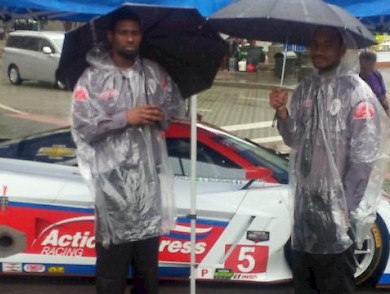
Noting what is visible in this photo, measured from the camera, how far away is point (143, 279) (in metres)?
3.53

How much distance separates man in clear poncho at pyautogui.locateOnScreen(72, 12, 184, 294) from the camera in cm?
328

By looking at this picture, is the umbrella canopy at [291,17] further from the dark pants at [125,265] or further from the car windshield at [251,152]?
the car windshield at [251,152]

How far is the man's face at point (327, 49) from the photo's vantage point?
328 centimetres

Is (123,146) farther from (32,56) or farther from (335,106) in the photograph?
(32,56)

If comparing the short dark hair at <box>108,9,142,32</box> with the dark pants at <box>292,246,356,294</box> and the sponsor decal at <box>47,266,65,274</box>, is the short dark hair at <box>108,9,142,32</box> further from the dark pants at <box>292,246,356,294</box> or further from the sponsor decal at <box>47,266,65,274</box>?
the sponsor decal at <box>47,266,65,274</box>

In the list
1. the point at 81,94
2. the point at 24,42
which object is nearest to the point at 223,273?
the point at 81,94

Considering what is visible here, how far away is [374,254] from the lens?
4.71 meters

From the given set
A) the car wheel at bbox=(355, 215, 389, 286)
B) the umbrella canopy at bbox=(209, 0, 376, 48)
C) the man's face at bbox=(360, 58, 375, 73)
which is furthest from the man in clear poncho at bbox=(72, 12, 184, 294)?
the man's face at bbox=(360, 58, 375, 73)

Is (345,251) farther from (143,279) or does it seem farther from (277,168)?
(277,168)

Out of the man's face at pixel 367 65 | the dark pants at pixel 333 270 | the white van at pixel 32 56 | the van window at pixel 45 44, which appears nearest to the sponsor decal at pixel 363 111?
the dark pants at pixel 333 270

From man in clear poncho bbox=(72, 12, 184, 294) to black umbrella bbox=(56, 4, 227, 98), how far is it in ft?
0.41

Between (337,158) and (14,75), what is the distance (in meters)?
19.3

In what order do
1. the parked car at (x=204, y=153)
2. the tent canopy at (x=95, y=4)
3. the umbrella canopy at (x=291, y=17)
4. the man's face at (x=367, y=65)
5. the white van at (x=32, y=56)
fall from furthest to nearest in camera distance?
the white van at (x=32, y=56)
the man's face at (x=367, y=65)
the parked car at (x=204, y=153)
the tent canopy at (x=95, y=4)
the umbrella canopy at (x=291, y=17)

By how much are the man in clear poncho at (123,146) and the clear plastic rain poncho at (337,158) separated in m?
0.68
